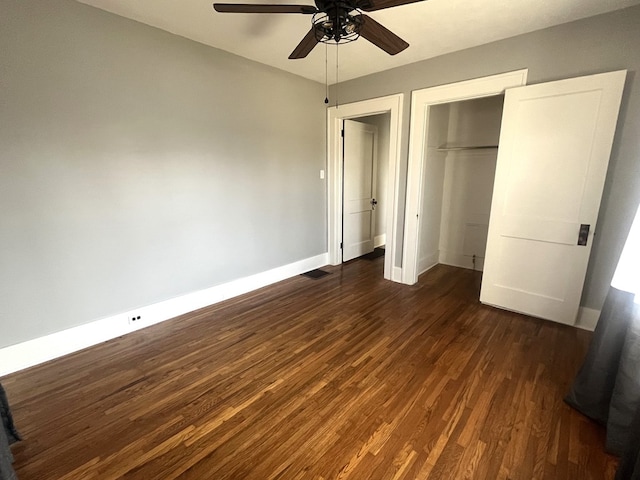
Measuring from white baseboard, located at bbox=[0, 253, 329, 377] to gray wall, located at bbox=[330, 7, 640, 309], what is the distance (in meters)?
3.42

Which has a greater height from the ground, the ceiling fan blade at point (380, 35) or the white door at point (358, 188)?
the ceiling fan blade at point (380, 35)

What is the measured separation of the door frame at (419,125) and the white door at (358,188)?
1199 mm

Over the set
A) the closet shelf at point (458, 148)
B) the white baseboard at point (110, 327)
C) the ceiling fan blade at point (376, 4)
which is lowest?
the white baseboard at point (110, 327)

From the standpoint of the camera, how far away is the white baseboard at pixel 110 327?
220 centimetres

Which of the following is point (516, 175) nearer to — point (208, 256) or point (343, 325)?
point (343, 325)

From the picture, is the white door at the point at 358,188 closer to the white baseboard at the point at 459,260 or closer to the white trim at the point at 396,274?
the white trim at the point at 396,274

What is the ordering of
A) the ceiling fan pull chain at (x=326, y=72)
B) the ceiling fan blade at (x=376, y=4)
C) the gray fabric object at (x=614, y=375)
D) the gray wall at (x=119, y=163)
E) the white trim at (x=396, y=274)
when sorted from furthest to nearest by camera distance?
the white trim at (x=396, y=274), the ceiling fan pull chain at (x=326, y=72), the gray wall at (x=119, y=163), the ceiling fan blade at (x=376, y=4), the gray fabric object at (x=614, y=375)

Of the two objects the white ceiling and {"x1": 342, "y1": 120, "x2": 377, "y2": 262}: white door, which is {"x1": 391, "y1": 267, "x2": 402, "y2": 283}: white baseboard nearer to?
{"x1": 342, "y1": 120, "x2": 377, "y2": 262}: white door

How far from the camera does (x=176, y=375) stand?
2.15 m

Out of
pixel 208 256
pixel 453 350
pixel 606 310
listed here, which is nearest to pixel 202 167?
pixel 208 256

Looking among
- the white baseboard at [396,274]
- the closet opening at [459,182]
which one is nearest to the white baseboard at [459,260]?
the closet opening at [459,182]

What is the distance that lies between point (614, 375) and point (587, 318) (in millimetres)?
1345

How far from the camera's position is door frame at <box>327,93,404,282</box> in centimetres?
362

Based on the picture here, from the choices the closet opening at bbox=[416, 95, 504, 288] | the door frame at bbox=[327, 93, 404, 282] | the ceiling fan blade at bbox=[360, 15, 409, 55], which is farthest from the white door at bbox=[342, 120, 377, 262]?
the ceiling fan blade at bbox=[360, 15, 409, 55]
